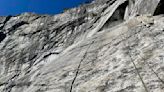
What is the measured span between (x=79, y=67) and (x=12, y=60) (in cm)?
1365

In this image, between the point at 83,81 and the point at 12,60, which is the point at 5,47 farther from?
the point at 83,81

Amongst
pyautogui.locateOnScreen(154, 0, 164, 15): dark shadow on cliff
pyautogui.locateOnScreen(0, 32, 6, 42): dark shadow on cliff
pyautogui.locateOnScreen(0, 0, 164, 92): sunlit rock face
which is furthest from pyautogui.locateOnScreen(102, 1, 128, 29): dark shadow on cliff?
pyautogui.locateOnScreen(0, 32, 6, 42): dark shadow on cliff

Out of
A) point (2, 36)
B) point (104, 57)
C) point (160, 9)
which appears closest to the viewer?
point (104, 57)

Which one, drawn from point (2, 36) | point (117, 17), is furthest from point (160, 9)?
point (2, 36)

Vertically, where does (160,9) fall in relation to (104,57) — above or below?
above

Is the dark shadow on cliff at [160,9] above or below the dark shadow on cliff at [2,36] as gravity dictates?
below

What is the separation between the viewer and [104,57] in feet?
38.5

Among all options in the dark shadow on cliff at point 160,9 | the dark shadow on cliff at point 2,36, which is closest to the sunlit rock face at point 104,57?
the dark shadow on cliff at point 160,9

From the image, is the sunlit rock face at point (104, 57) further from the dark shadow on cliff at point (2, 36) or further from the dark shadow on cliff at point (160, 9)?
the dark shadow on cliff at point (2, 36)

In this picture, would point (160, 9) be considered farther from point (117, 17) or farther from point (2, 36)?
point (2, 36)

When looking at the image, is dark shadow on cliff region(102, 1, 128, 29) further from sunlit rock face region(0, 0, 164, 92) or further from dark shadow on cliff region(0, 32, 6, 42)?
dark shadow on cliff region(0, 32, 6, 42)

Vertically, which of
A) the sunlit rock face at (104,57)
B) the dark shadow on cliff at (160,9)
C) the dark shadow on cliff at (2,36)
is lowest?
the sunlit rock face at (104,57)

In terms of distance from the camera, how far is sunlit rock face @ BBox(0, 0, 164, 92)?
938 centimetres

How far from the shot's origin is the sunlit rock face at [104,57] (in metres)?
9.38
